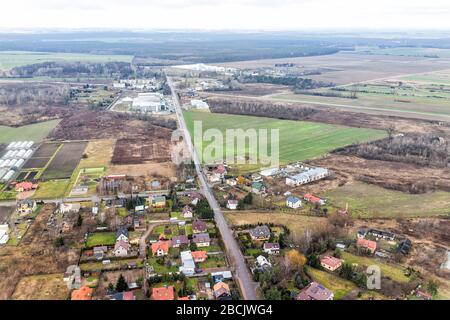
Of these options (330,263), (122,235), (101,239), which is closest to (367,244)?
(330,263)

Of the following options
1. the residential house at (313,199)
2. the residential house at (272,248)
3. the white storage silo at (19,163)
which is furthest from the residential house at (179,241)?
the white storage silo at (19,163)

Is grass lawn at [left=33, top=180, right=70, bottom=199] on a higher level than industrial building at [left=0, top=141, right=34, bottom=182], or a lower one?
lower

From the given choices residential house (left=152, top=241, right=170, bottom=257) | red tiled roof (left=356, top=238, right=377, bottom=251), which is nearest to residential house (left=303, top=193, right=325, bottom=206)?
red tiled roof (left=356, top=238, right=377, bottom=251)

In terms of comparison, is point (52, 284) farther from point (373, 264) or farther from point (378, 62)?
point (378, 62)

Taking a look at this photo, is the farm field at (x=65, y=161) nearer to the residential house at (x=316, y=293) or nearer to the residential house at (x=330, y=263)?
the residential house at (x=330, y=263)

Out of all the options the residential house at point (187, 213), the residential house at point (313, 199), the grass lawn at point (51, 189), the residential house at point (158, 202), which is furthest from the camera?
the grass lawn at point (51, 189)

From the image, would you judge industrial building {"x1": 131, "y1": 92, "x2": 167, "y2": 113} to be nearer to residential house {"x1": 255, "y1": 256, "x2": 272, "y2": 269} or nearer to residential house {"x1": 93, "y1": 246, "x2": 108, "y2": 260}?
residential house {"x1": 93, "y1": 246, "x2": 108, "y2": 260}

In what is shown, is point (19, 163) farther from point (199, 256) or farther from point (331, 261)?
point (331, 261)
